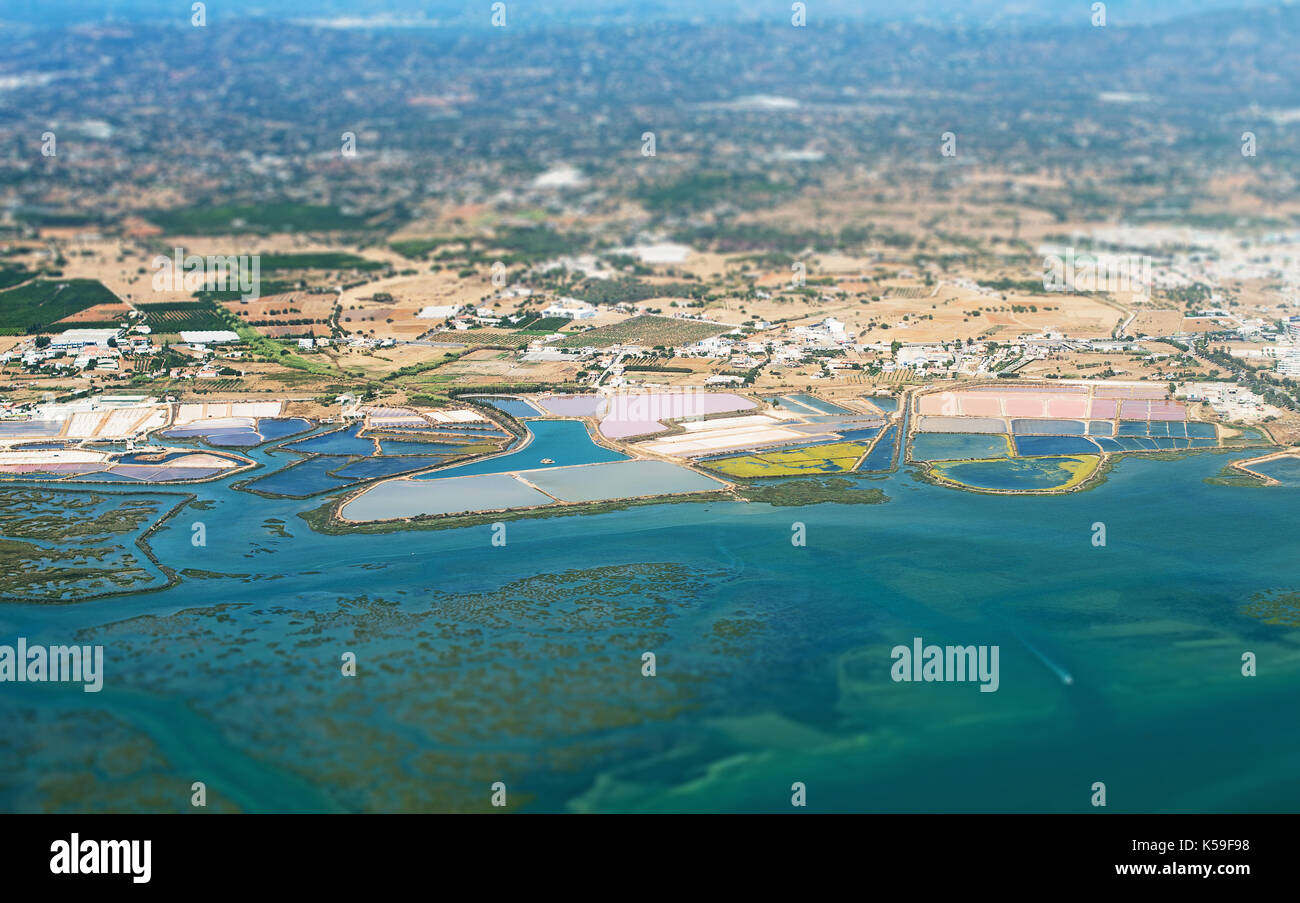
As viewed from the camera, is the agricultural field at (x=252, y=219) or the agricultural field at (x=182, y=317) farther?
the agricultural field at (x=252, y=219)

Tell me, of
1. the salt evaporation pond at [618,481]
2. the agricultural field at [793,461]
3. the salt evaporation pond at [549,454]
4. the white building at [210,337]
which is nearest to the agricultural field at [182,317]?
the white building at [210,337]

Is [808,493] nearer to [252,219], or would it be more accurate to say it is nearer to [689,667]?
[689,667]

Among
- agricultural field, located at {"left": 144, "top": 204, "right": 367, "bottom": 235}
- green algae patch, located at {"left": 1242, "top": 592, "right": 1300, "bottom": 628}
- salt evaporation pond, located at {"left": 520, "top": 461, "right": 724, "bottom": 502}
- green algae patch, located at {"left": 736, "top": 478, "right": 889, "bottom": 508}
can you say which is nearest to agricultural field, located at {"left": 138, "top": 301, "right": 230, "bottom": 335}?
agricultural field, located at {"left": 144, "top": 204, "right": 367, "bottom": 235}

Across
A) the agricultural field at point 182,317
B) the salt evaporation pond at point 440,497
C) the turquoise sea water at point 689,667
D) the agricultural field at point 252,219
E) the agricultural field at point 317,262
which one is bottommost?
the turquoise sea water at point 689,667

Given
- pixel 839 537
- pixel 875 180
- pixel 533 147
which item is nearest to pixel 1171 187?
pixel 875 180

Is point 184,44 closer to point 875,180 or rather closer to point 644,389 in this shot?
point 875,180

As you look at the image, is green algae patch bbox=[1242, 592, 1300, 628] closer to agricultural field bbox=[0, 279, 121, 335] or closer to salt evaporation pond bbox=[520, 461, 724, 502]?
salt evaporation pond bbox=[520, 461, 724, 502]

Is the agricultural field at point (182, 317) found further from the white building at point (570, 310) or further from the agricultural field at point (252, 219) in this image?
the agricultural field at point (252, 219)
